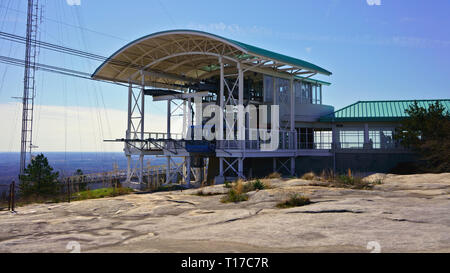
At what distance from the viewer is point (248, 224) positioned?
338 inches

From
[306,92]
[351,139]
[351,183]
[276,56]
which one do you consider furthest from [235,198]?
[306,92]

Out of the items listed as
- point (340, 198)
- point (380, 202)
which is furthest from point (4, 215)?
point (380, 202)

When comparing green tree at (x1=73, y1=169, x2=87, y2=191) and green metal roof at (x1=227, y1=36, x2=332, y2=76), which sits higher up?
green metal roof at (x1=227, y1=36, x2=332, y2=76)

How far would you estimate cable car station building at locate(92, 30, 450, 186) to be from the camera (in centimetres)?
2791

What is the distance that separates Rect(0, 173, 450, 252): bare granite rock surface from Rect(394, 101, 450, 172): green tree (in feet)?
41.8

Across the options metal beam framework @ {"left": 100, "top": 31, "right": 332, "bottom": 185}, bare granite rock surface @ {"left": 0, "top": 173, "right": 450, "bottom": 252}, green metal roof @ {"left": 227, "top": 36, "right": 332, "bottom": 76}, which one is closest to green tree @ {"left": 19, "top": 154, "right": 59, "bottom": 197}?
metal beam framework @ {"left": 100, "top": 31, "right": 332, "bottom": 185}

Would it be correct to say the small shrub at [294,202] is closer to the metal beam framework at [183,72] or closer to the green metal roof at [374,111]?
the metal beam framework at [183,72]

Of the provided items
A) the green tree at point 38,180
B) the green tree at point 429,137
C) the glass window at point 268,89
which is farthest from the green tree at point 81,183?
the green tree at point 429,137

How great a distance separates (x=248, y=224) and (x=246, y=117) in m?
23.9

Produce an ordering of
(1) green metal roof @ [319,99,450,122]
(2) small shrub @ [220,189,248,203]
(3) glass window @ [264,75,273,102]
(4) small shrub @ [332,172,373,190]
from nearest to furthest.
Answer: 1. (2) small shrub @ [220,189,248,203]
2. (4) small shrub @ [332,172,373,190]
3. (3) glass window @ [264,75,273,102]
4. (1) green metal roof @ [319,99,450,122]

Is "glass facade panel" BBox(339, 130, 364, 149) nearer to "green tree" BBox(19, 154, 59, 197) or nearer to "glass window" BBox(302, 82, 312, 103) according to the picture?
"glass window" BBox(302, 82, 312, 103)

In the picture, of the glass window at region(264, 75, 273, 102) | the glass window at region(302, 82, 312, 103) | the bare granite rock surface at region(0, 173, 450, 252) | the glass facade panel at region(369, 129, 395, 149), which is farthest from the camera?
the glass window at region(302, 82, 312, 103)

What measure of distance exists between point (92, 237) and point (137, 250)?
1.92 m

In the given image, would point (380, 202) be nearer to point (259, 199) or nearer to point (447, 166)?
point (259, 199)
